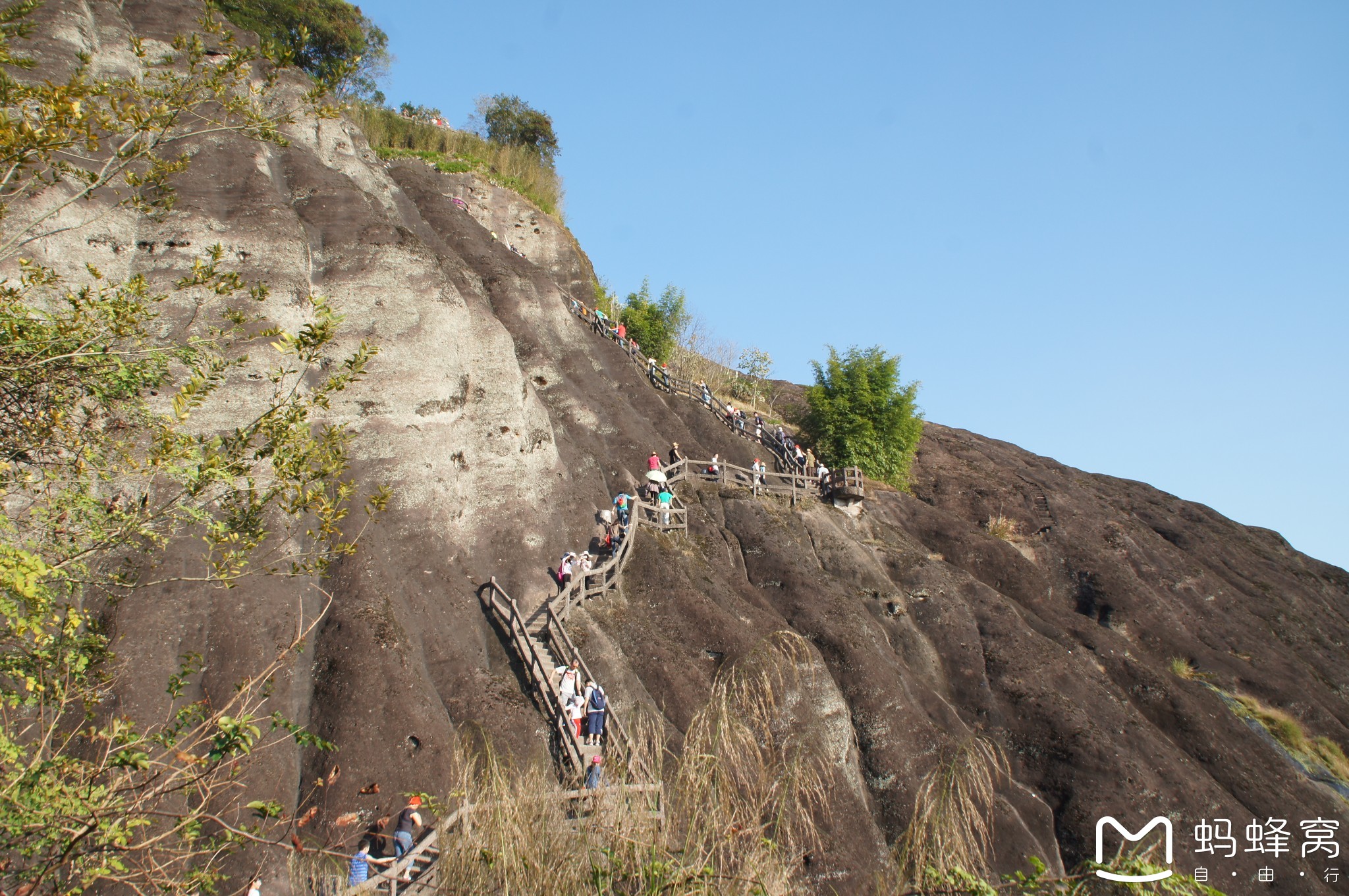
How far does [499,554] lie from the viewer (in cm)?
2359

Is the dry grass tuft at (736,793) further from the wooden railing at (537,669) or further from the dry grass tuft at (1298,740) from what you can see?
the dry grass tuft at (1298,740)

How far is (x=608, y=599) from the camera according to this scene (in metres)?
23.9

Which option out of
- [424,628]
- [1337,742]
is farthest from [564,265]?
[1337,742]

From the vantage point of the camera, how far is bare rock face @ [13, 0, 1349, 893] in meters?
18.8

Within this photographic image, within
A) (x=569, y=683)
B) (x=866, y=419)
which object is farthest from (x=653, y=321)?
(x=569, y=683)

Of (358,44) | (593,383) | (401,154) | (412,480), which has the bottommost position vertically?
(412,480)

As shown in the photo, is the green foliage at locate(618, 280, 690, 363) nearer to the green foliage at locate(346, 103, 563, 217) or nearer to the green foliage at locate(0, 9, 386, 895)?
the green foliage at locate(346, 103, 563, 217)

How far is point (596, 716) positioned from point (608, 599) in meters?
6.39

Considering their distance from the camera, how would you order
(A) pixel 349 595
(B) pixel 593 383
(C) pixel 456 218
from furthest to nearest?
(C) pixel 456 218
(B) pixel 593 383
(A) pixel 349 595

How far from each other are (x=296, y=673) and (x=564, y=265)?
34262 mm

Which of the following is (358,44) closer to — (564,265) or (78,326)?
(564,265)

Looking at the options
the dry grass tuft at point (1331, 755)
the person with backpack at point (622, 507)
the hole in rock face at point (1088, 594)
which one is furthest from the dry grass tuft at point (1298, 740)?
the person with backpack at point (622, 507)

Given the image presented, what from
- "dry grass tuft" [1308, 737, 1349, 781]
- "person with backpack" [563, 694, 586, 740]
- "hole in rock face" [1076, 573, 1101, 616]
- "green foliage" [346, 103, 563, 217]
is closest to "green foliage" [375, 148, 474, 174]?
"green foliage" [346, 103, 563, 217]

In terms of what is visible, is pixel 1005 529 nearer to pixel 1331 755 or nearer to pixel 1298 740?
pixel 1298 740
